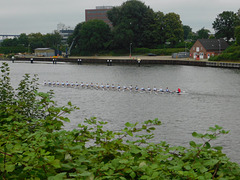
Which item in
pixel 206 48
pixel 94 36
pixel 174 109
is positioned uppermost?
pixel 94 36

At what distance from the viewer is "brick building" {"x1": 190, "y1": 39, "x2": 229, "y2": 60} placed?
12300 cm

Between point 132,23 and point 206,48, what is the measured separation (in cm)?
3855

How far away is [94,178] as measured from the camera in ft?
22.1

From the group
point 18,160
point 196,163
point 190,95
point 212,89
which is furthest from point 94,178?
point 212,89

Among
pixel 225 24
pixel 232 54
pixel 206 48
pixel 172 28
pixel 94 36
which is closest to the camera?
pixel 232 54

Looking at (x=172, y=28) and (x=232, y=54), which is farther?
(x=172, y=28)

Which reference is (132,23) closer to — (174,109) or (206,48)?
(206,48)

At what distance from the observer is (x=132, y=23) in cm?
14525

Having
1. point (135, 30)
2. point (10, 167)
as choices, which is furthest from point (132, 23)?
point (10, 167)

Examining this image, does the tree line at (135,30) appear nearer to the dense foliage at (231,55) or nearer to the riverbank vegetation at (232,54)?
the riverbank vegetation at (232,54)

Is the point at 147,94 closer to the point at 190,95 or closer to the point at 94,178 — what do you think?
the point at 190,95

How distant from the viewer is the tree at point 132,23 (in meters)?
144

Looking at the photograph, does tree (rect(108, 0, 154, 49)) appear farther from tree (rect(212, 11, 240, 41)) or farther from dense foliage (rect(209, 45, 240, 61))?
dense foliage (rect(209, 45, 240, 61))

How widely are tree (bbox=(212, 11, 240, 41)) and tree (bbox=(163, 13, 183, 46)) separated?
17.1 meters
